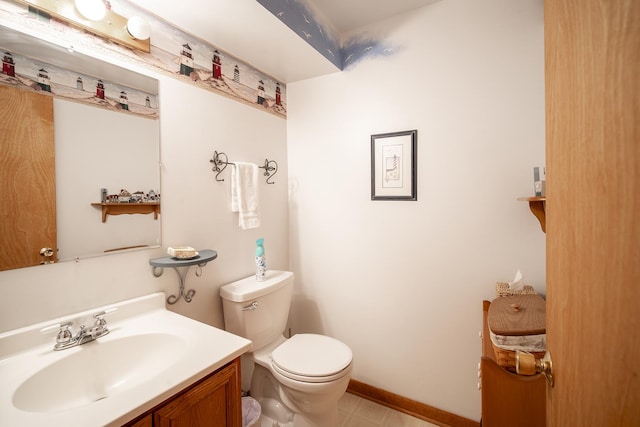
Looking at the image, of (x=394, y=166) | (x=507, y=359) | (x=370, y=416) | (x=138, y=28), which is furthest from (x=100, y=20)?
(x=370, y=416)

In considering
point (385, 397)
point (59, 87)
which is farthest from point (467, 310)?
point (59, 87)

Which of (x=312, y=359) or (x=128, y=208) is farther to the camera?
(x=312, y=359)

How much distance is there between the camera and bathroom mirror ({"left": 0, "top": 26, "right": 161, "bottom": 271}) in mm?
990

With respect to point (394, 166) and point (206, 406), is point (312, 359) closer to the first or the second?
point (206, 406)

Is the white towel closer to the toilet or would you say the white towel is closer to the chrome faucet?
the toilet

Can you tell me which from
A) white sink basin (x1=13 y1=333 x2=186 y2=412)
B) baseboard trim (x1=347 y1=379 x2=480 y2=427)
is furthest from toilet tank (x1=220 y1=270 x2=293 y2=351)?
baseboard trim (x1=347 y1=379 x2=480 y2=427)

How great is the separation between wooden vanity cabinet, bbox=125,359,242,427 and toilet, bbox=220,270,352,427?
1.52ft

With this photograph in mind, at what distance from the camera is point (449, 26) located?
1646mm

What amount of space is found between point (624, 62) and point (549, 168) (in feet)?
0.85

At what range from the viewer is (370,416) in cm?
185

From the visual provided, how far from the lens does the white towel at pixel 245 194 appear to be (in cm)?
172

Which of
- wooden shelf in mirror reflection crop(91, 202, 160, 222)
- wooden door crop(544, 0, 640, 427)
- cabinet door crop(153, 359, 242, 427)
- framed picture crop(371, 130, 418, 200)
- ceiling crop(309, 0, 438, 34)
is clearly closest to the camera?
wooden door crop(544, 0, 640, 427)

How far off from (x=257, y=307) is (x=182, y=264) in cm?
54

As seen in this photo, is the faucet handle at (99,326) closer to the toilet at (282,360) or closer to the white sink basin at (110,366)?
the white sink basin at (110,366)
